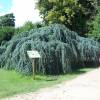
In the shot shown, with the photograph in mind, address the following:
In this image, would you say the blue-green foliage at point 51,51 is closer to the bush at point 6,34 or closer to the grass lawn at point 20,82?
the grass lawn at point 20,82

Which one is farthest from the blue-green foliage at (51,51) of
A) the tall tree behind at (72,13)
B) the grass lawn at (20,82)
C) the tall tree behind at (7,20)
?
the tall tree behind at (7,20)

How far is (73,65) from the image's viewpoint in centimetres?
1989

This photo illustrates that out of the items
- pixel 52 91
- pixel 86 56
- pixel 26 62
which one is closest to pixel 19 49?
Answer: pixel 26 62

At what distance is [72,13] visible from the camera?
3086 centimetres

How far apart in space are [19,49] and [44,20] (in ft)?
50.9

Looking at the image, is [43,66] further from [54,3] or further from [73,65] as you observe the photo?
[54,3]

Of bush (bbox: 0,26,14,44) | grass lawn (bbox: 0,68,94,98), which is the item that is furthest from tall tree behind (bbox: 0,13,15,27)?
grass lawn (bbox: 0,68,94,98)

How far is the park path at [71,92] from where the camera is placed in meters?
11.4

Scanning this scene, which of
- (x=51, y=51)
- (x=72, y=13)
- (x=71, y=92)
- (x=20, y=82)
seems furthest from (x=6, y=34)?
(x=71, y=92)

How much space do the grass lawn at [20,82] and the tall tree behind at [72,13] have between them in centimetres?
1391

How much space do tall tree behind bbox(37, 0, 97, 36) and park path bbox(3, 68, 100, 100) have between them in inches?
653

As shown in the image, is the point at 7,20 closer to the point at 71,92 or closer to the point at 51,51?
the point at 51,51

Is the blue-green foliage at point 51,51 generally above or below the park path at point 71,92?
above

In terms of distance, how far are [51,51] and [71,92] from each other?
592 cm
